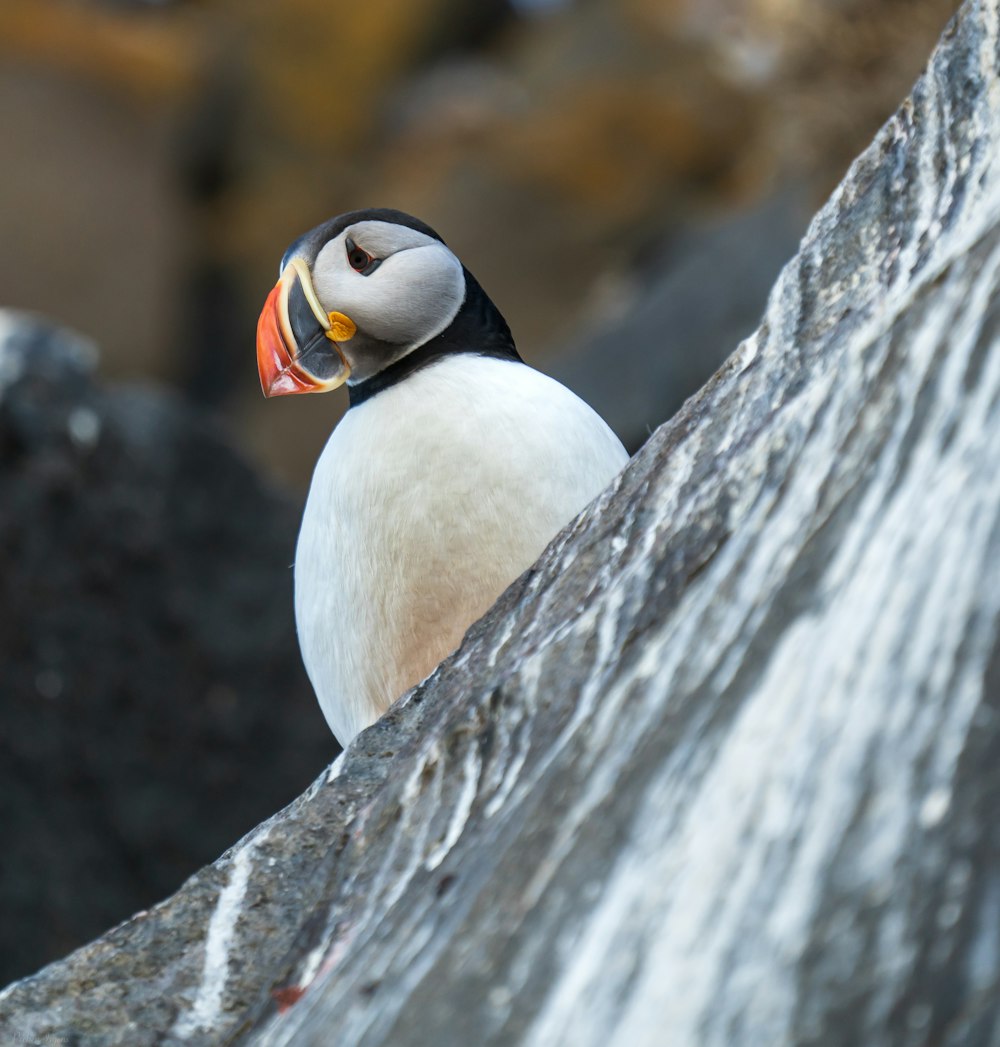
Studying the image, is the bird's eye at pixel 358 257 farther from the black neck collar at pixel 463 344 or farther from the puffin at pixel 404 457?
the black neck collar at pixel 463 344

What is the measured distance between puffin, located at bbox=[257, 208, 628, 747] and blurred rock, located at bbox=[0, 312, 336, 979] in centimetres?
274

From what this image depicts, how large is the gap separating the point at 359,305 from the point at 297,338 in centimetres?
15

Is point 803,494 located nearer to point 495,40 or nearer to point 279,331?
point 279,331

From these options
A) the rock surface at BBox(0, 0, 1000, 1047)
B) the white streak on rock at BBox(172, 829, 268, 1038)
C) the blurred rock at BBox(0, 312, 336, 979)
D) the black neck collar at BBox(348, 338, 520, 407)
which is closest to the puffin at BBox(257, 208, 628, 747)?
the black neck collar at BBox(348, 338, 520, 407)

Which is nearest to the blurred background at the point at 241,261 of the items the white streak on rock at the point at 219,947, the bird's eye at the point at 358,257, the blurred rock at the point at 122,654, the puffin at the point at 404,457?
the blurred rock at the point at 122,654

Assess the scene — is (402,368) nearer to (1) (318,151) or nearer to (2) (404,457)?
(2) (404,457)

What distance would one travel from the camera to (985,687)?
1.64 m

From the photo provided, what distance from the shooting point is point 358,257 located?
11.0ft

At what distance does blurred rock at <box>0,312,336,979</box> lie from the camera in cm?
589

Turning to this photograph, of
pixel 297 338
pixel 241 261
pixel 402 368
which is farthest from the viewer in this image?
pixel 241 261

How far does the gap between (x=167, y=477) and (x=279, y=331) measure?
10.2 feet

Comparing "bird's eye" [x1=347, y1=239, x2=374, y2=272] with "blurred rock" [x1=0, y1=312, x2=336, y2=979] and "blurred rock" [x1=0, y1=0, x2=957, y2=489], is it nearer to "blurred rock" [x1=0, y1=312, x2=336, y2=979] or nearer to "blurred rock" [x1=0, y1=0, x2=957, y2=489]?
"blurred rock" [x1=0, y1=312, x2=336, y2=979]

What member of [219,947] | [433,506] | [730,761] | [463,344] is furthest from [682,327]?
[730,761]

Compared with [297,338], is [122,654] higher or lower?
higher
